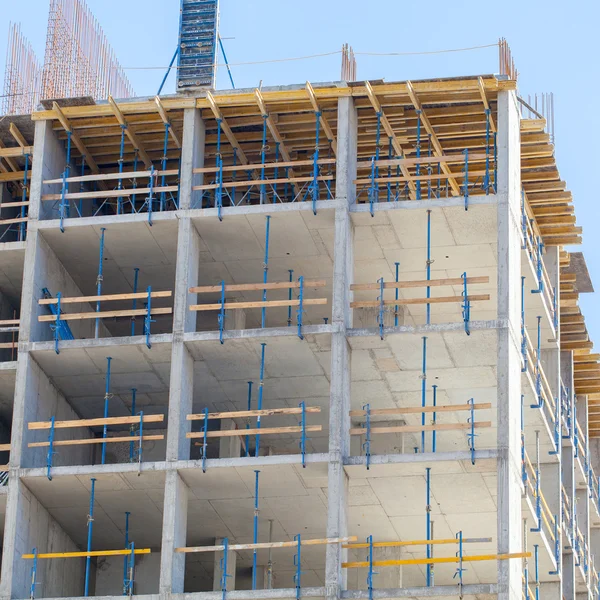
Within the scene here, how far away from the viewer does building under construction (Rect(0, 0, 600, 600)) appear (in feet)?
110

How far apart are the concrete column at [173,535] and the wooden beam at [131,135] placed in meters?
8.05

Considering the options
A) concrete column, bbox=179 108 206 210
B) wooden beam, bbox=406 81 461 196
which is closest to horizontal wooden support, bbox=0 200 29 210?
concrete column, bbox=179 108 206 210

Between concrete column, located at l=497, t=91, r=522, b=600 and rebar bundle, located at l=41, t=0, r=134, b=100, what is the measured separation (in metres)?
10.0

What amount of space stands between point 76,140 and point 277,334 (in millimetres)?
7176

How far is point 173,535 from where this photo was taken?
108ft

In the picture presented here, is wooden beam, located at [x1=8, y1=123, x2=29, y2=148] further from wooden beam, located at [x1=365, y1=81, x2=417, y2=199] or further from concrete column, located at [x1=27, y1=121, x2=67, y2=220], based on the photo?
wooden beam, located at [x1=365, y1=81, x2=417, y2=199]

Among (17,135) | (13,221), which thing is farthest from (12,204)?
(17,135)

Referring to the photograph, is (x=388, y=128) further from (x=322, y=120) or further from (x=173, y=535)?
(x=173, y=535)

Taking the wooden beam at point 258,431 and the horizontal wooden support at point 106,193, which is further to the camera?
the horizontal wooden support at point 106,193

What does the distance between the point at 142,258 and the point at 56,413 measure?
12.6ft

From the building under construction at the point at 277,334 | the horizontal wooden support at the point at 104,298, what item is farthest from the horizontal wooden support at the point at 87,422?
the horizontal wooden support at the point at 104,298

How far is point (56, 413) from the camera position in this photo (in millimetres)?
37000

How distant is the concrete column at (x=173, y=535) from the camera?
32.6 meters

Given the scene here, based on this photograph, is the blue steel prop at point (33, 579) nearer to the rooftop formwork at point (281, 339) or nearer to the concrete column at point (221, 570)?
the rooftop formwork at point (281, 339)
